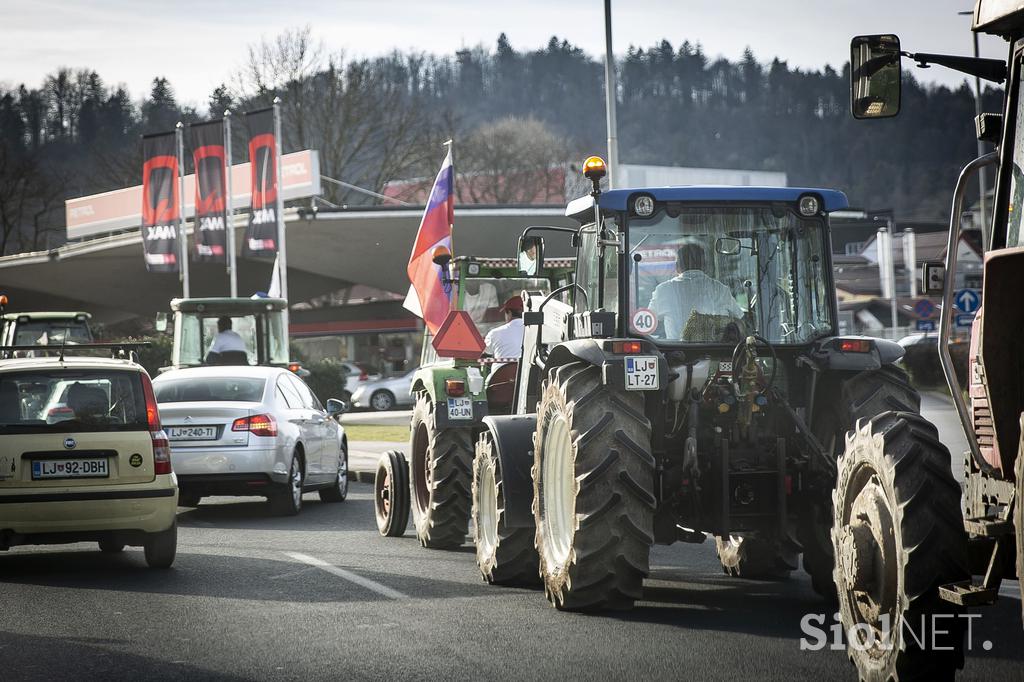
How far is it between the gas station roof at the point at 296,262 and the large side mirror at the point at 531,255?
3635cm

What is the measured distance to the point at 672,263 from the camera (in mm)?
8883

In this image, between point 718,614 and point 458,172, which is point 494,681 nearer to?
point 718,614

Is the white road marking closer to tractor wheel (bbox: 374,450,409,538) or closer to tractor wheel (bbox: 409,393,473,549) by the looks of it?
tractor wheel (bbox: 409,393,473,549)

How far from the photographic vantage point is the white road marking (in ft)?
31.0

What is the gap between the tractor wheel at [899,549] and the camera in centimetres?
540

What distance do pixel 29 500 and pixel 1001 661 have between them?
6717mm

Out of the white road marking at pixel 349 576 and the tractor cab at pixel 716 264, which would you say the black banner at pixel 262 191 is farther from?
the tractor cab at pixel 716 264

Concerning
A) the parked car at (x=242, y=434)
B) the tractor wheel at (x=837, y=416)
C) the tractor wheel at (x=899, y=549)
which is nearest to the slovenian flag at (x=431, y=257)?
the parked car at (x=242, y=434)

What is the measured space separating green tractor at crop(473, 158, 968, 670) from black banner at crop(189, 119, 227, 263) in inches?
1191

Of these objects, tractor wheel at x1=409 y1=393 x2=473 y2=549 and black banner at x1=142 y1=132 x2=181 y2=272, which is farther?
black banner at x1=142 y1=132 x2=181 y2=272

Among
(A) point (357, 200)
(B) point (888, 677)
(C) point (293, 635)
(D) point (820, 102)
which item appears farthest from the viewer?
(D) point (820, 102)

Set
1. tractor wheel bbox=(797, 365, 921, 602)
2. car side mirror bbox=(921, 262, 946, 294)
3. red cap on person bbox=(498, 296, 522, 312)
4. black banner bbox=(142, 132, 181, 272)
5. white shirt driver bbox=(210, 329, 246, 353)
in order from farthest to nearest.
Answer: black banner bbox=(142, 132, 181, 272)
white shirt driver bbox=(210, 329, 246, 353)
red cap on person bbox=(498, 296, 522, 312)
tractor wheel bbox=(797, 365, 921, 602)
car side mirror bbox=(921, 262, 946, 294)

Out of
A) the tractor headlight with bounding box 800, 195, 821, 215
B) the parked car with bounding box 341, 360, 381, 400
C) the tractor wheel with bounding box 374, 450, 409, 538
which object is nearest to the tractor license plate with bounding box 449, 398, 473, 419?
the tractor wheel with bounding box 374, 450, 409, 538

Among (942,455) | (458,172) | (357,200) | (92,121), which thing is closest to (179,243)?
(357,200)
